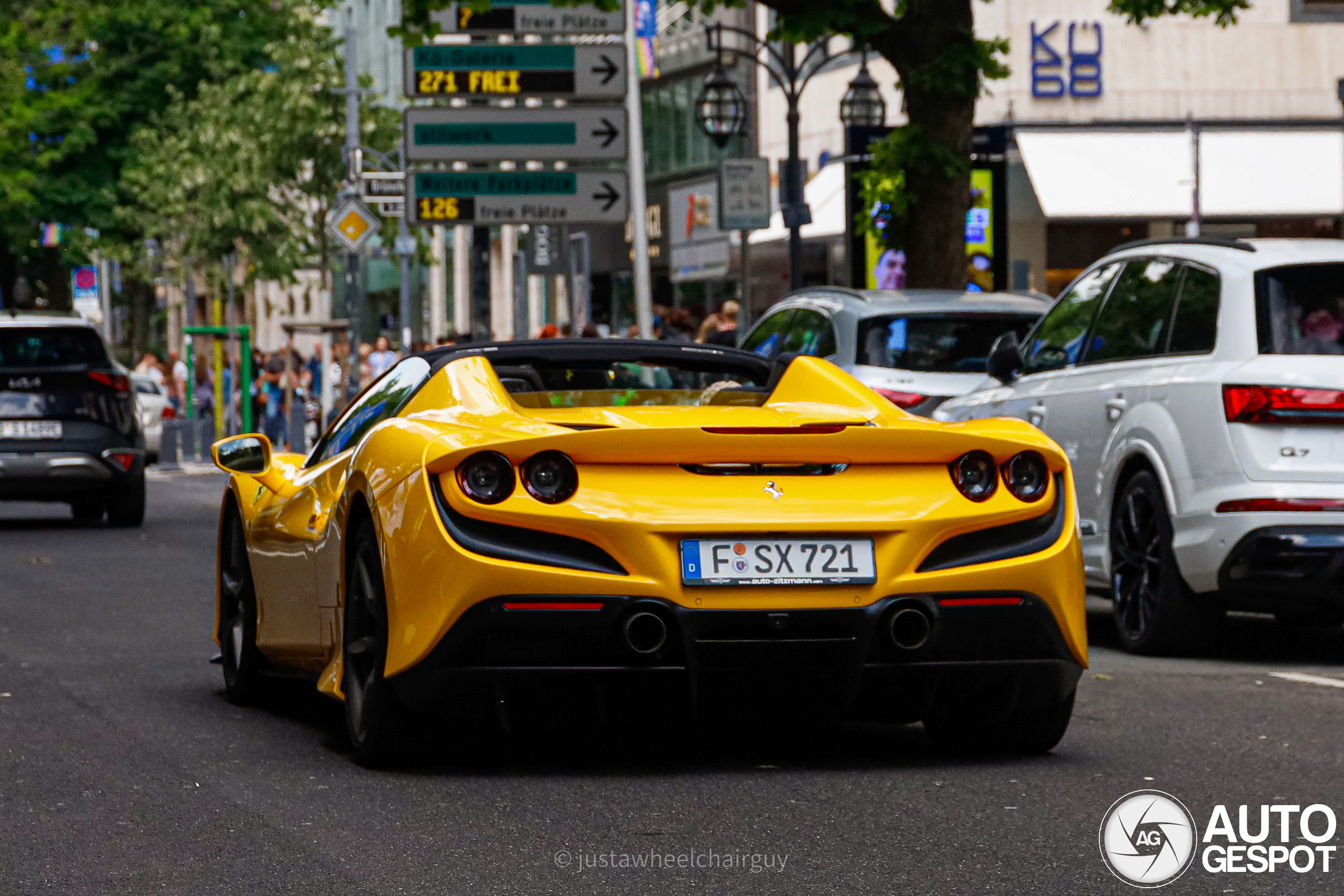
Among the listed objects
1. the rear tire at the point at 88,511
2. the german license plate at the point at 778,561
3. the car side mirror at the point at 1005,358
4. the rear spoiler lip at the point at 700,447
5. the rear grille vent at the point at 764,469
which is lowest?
the rear tire at the point at 88,511

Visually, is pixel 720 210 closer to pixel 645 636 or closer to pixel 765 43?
pixel 765 43

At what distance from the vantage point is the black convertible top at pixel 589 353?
23.9 ft

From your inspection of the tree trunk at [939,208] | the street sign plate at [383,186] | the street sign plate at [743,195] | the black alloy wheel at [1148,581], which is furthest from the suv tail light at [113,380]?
the street sign plate at [383,186]

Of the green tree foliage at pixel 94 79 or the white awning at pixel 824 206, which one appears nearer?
the white awning at pixel 824 206

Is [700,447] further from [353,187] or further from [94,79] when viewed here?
[94,79]

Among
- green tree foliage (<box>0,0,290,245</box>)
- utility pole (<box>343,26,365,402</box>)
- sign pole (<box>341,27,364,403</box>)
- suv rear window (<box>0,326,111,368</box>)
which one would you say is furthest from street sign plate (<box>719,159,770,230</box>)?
green tree foliage (<box>0,0,290,245</box>)

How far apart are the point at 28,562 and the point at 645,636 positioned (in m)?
10.2

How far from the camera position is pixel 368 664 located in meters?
6.55

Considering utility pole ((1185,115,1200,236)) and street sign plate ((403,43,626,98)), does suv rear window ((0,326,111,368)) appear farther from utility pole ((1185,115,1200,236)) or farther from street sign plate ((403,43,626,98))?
utility pole ((1185,115,1200,236))

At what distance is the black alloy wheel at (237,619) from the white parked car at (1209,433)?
3338 mm

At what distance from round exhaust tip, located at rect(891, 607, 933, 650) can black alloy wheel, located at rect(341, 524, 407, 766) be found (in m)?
1.24

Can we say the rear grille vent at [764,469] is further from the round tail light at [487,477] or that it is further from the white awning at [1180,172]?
the white awning at [1180,172]

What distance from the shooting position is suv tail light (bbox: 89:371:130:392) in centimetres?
1945

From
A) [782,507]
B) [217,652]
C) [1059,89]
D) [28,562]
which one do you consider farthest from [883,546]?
[1059,89]
